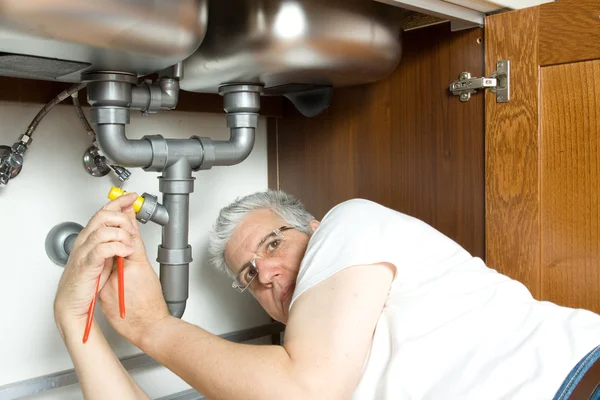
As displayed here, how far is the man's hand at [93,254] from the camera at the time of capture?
2.74 feet

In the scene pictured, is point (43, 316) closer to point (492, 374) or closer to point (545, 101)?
point (492, 374)

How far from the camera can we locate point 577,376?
29.6 inches

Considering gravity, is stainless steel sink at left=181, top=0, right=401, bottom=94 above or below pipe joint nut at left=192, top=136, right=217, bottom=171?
above

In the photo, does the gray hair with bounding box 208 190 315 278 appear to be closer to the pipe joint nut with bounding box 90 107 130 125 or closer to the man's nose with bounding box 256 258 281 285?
the man's nose with bounding box 256 258 281 285

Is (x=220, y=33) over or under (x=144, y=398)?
over

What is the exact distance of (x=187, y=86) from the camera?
1112mm

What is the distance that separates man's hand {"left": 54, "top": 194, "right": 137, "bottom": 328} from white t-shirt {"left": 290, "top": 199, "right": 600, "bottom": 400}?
0.25 m

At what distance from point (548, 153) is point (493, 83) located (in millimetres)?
153

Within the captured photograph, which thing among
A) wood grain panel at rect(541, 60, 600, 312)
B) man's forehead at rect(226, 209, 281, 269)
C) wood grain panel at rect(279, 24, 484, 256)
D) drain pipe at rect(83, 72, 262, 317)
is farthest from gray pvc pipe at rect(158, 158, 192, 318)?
wood grain panel at rect(541, 60, 600, 312)

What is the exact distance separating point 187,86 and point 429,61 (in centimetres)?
45

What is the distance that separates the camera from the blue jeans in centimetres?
74

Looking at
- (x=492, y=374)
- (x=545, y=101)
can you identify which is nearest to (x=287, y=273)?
(x=492, y=374)

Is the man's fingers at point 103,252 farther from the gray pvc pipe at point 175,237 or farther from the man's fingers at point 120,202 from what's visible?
the gray pvc pipe at point 175,237

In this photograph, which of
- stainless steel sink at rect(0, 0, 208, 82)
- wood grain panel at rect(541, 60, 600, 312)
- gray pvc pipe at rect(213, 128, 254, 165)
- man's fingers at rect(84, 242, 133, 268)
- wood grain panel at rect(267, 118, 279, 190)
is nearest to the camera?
stainless steel sink at rect(0, 0, 208, 82)
